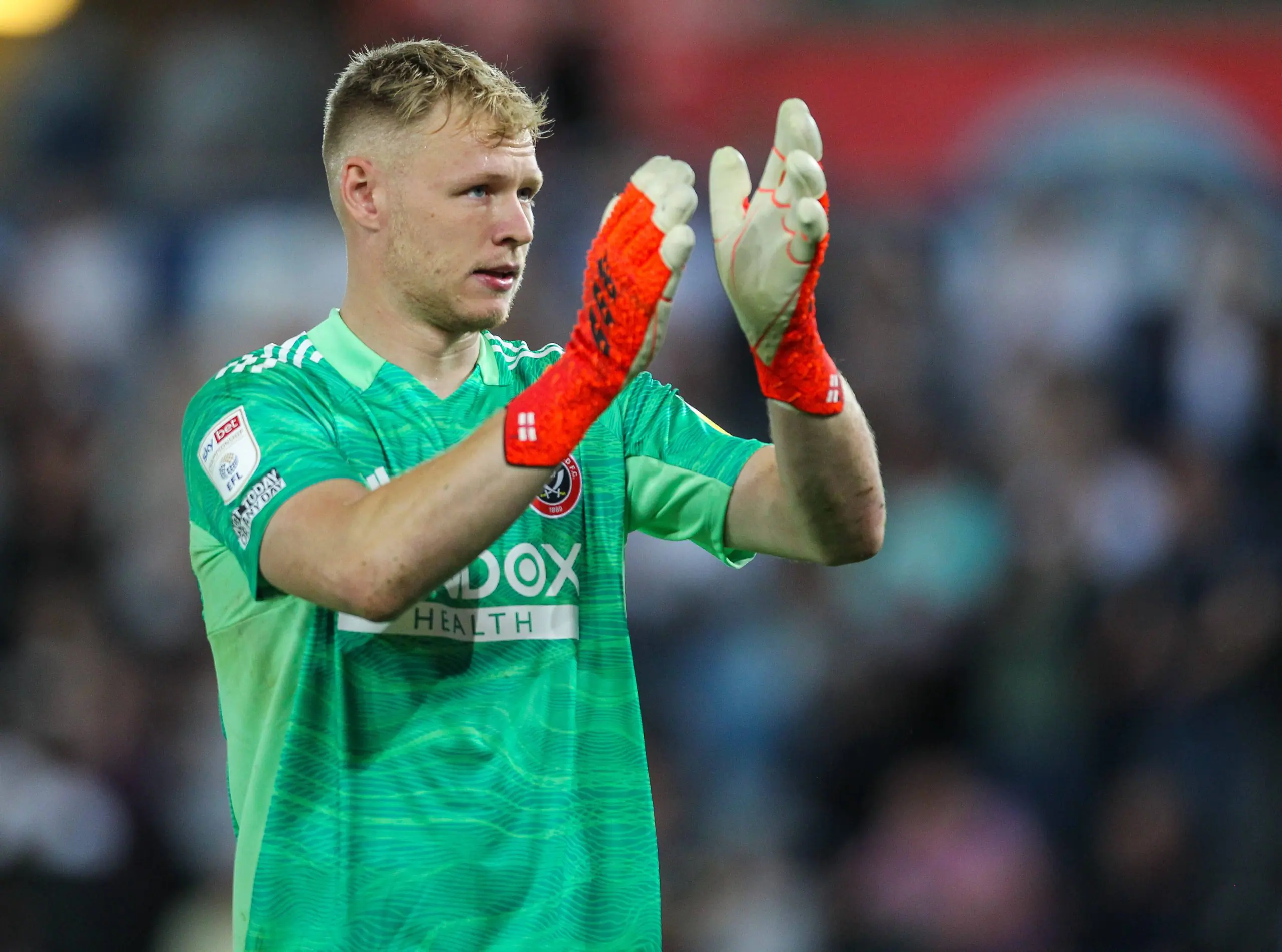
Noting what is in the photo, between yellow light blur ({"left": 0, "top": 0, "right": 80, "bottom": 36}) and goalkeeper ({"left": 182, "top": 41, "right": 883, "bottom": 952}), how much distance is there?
5200mm

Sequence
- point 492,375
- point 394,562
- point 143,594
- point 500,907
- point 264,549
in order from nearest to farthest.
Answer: point 394,562, point 264,549, point 500,907, point 492,375, point 143,594

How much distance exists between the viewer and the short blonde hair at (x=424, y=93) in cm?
265

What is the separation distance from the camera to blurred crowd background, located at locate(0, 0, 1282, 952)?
538cm

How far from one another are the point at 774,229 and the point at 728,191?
0.54ft

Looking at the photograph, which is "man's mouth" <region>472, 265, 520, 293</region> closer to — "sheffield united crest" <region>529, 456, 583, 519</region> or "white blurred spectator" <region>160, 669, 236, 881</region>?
"sheffield united crest" <region>529, 456, 583, 519</region>

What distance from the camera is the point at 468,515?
2.06m

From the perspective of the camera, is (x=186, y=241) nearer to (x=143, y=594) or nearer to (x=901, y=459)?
(x=143, y=594)

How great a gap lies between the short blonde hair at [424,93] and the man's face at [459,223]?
3 centimetres

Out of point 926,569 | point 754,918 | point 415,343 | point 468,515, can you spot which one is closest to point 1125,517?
point 926,569

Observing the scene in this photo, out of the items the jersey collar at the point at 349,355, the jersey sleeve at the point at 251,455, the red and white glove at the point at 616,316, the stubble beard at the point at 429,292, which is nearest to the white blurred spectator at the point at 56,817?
the jersey sleeve at the point at 251,455

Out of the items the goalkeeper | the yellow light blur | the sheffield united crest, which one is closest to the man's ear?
the goalkeeper

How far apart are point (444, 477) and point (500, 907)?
0.74 m

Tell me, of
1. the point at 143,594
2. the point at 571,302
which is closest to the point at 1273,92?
the point at 571,302

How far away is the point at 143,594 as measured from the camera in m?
5.79
